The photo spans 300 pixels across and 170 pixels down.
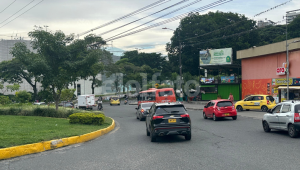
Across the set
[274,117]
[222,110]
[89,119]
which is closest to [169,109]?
[274,117]

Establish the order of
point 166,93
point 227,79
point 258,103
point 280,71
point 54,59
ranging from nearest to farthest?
point 54,59 < point 258,103 < point 166,93 < point 280,71 < point 227,79

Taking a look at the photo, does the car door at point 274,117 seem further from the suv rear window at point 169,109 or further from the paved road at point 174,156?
the suv rear window at point 169,109

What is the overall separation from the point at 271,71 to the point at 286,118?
25602 mm

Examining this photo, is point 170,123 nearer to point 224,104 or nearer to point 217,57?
point 224,104

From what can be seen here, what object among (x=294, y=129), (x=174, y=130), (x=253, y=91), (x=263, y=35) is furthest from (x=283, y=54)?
(x=263, y=35)

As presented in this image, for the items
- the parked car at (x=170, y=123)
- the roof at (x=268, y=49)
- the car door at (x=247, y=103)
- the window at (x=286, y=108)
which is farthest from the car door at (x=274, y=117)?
the roof at (x=268, y=49)

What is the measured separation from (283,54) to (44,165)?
3234 cm

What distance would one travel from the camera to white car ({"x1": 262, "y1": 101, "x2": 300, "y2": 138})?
39.3 feet

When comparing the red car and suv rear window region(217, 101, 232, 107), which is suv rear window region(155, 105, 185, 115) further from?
suv rear window region(217, 101, 232, 107)

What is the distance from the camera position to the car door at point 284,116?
492 inches

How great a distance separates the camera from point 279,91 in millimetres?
33000

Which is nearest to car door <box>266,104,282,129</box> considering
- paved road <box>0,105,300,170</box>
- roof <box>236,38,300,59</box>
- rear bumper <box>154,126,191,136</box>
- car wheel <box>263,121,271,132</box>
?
car wheel <box>263,121,271,132</box>

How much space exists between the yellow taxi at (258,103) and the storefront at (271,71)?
372 cm

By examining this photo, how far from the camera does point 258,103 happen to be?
28.5 metres
